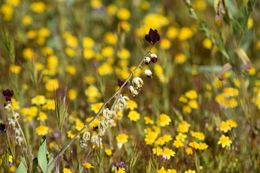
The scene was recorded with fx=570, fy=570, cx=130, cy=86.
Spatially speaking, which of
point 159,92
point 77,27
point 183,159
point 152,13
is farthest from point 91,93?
point 152,13

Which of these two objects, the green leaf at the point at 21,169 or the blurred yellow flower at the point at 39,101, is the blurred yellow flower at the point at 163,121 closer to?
the blurred yellow flower at the point at 39,101

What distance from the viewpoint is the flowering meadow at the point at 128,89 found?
2.46 meters

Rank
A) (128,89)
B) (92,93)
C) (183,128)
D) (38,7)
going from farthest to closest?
(38,7), (92,93), (128,89), (183,128)

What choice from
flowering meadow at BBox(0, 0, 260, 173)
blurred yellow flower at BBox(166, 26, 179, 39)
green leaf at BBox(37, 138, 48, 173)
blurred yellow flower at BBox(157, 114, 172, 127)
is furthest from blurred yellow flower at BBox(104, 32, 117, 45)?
green leaf at BBox(37, 138, 48, 173)

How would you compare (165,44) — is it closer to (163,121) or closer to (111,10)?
(111,10)

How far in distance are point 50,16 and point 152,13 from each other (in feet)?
2.72

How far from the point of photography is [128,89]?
3146 mm

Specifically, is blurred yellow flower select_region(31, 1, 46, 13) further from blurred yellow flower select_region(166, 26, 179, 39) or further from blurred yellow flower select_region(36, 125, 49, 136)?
blurred yellow flower select_region(36, 125, 49, 136)

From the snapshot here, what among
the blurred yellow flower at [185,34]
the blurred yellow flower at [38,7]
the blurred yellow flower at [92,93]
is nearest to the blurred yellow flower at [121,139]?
the blurred yellow flower at [92,93]

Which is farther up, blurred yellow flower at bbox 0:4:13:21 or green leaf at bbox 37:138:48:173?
blurred yellow flower at bbox 0:4:13:21

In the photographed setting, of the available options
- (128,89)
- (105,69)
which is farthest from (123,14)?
(128,89)

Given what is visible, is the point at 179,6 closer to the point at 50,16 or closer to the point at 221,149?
the point at 50,16

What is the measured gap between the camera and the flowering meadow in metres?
2.46

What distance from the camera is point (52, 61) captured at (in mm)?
3699
